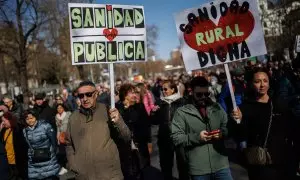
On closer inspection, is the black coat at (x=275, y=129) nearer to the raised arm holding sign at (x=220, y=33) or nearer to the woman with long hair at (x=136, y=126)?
the raised arm holding sign at (x=220, y=33)

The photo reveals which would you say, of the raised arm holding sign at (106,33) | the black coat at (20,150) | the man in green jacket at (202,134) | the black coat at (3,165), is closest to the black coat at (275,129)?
the man in green jacket at (202,134)

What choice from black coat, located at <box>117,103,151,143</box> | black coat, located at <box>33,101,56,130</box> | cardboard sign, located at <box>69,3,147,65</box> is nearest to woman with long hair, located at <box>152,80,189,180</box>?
black coat, located at <box>117,103,151,143</box>

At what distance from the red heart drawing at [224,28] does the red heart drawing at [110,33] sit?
2.85 feet

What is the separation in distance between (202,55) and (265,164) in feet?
5.29

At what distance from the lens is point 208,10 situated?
4.98 m

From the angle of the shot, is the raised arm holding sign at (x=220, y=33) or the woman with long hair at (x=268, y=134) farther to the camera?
the raised arm holding sign at (x=220, y=33)

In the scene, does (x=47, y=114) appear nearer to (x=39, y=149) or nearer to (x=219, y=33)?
(x=39, y=149)

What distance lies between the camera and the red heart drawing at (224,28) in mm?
4848

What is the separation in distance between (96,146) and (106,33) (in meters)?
1.40

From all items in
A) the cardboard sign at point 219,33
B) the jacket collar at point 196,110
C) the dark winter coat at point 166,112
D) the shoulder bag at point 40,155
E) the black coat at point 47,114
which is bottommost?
the shoulder bag at point 40,155

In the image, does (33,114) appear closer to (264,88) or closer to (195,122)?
(195,122)

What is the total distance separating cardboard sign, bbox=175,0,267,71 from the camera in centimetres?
484

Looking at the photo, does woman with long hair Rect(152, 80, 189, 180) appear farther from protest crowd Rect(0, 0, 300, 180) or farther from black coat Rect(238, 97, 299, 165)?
black coat Rect(238, 97, 299, 165)

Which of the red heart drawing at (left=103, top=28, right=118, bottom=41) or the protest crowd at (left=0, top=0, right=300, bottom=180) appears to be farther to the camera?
the red heart drawing at (left=103, top=28, right=118, bottom=41)
